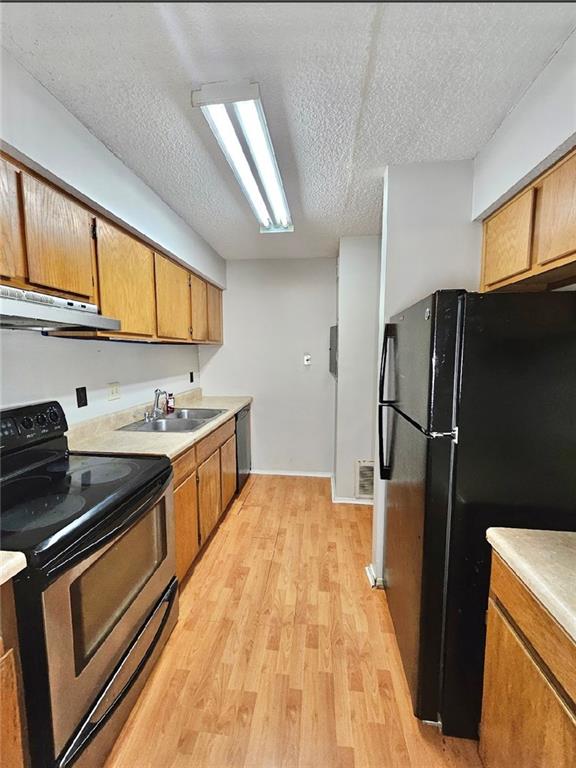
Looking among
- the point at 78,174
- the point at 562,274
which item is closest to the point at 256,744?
the point at 562,274

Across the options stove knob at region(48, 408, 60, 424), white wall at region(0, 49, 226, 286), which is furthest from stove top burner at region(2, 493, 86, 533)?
white wall at region(0, 49, 226, 286)

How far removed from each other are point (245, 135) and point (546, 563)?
177 centimetres

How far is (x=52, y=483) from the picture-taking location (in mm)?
1378

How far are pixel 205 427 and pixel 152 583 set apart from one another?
0.99 meters

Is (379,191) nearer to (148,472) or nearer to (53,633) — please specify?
(148,472)

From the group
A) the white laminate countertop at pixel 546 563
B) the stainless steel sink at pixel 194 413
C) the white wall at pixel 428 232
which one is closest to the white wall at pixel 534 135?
the white wall at pixel 428 232

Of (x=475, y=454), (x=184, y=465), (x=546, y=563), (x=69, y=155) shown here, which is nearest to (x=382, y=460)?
(x=475, y=454)

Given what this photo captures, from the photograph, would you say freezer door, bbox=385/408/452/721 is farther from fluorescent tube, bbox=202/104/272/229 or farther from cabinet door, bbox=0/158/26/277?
cabinet door, bbox=0/158/26/277

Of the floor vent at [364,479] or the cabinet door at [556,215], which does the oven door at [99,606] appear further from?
the floor vent at [364,479]

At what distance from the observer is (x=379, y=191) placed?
2.14m

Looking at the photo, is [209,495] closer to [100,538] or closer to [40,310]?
[100,538]

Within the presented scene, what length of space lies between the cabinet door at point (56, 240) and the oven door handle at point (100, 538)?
931mm

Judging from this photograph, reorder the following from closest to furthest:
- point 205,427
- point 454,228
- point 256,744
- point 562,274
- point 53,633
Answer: point 53,633 → point 256,744 → point 562,274 → point 454,228 → point 205,427

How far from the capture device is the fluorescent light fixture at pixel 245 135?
3.97 feet
